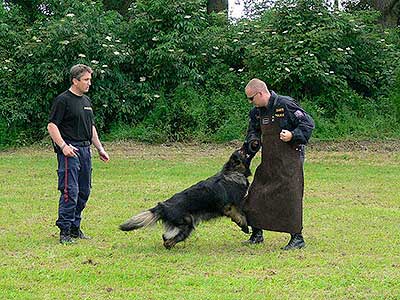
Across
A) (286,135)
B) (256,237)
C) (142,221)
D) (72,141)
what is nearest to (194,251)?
(142,221)

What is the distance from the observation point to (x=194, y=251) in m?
7.61

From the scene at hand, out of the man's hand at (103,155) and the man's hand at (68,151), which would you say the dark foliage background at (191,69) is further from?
the man's hand at (68,151)

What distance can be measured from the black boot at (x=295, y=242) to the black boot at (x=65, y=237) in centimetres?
225

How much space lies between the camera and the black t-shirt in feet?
25.7

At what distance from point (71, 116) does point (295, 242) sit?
2.67 m

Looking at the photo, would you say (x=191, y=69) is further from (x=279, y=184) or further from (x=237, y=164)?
(x=279, y=184)

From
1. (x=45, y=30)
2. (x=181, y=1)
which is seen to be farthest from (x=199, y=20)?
(x=45, y=30)

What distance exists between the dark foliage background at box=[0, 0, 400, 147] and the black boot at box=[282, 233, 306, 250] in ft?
32.2

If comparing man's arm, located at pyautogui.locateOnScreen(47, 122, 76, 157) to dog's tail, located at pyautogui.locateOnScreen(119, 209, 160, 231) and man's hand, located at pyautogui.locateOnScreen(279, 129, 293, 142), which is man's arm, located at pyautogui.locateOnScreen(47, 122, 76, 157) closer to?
dog's tail, located at pyautogui.locateOnScreen(119, 209, 160, 231)

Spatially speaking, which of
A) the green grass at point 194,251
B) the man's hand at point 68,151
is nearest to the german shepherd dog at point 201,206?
the green grass at point 194,251

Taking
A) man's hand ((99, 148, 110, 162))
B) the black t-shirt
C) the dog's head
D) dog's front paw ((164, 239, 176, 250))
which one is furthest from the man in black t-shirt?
the dog's head

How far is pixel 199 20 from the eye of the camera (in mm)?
19062

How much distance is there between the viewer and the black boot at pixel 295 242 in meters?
7.66

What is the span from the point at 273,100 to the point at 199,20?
11711mm
